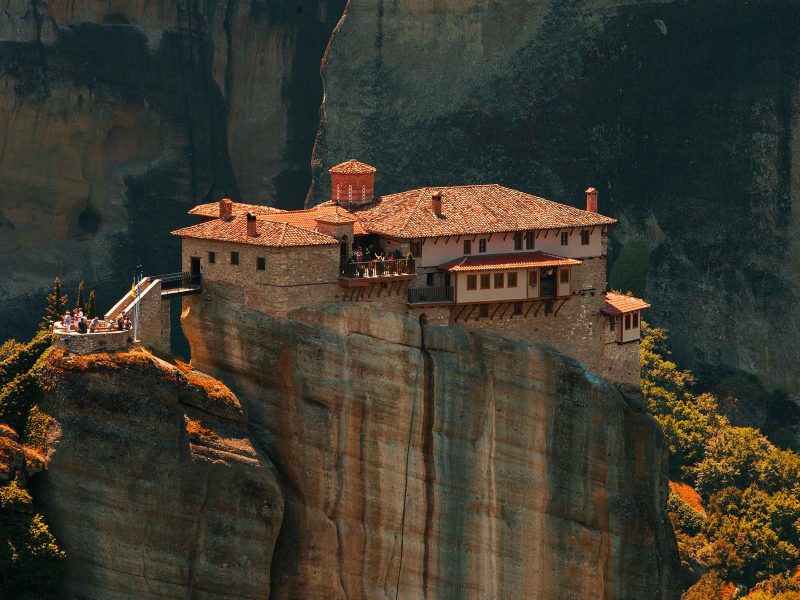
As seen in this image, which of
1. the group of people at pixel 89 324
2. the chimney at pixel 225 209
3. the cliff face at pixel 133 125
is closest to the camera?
the group of people at pixel 89 324

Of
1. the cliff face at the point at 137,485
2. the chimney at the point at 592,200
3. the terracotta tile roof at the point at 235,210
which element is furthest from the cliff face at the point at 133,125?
the cliff face at the point at 137,485

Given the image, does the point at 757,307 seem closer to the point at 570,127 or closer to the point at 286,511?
the point at 570,127

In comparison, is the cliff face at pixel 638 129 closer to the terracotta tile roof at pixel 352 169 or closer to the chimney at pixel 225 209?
the terracotta tile roof at pixel 352 169

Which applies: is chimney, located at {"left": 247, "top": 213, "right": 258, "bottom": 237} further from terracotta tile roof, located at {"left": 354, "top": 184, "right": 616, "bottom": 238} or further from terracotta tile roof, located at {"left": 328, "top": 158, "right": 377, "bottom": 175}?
terracotta tile roof, located at {"left": 328, "top": 158, "right": 377, "bottom": 175}

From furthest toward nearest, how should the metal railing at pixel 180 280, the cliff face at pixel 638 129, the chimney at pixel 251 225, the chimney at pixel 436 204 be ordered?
the cliff face at pixel 638 129
the chimney at pixel 436 204
the metal railing at pixel 180 280
the chimney at pixel 251 225

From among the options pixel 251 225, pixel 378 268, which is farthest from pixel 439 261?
pixel 251 225
